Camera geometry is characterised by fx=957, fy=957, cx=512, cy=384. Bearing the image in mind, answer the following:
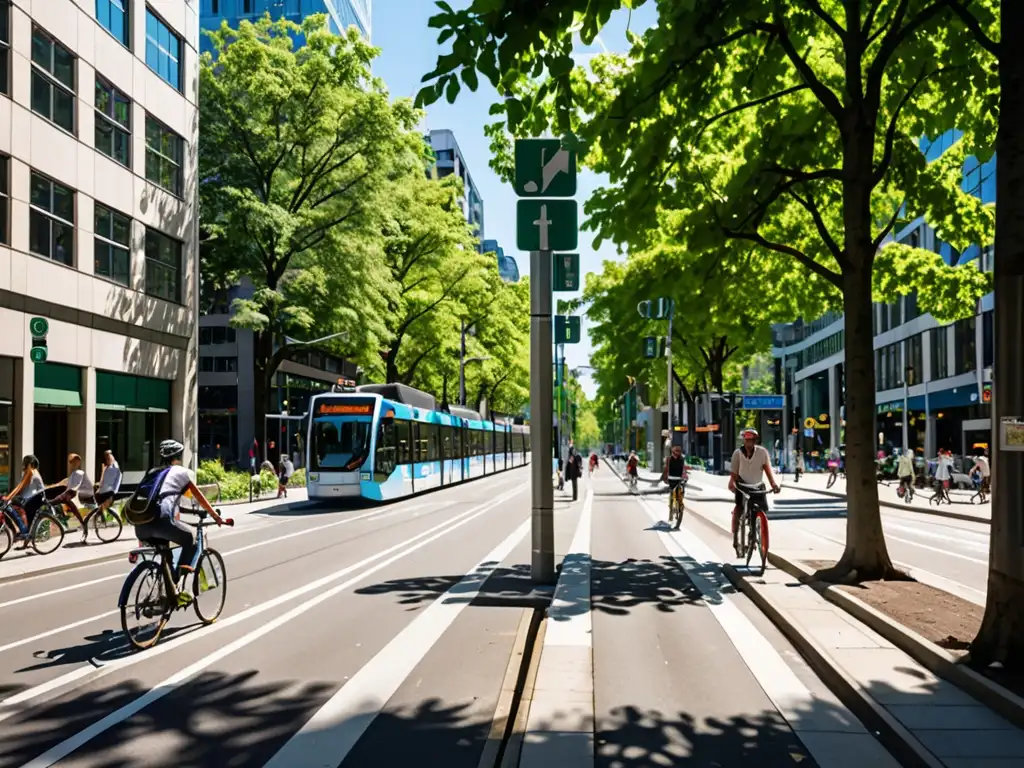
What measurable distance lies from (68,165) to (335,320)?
9.95 meters

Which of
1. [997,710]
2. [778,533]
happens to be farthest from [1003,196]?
[778,533]

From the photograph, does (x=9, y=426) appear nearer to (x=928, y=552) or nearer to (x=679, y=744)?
(x=928, y=552)

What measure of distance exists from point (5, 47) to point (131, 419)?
11452 millimetres

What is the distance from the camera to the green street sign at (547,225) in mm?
10961

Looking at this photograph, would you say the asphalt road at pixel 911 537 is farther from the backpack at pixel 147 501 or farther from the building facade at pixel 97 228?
the building facade at pixel 97 228

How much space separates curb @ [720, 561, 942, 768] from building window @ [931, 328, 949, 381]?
138 ft

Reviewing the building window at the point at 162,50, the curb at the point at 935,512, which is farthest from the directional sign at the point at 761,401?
the building window at the point at 162,50

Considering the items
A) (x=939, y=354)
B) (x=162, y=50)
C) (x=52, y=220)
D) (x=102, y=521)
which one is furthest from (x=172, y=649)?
(x=939, y=354)

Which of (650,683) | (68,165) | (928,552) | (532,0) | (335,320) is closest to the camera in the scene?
(532,0)

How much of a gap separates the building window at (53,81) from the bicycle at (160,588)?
18.4 meters

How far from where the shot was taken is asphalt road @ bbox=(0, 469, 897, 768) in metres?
5.34

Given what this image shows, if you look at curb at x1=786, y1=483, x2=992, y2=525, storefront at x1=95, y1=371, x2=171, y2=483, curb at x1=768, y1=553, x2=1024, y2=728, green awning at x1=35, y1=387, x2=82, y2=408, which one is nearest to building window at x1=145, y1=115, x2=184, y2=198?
storefront at x1=95, y1=371, x2=171, y2=483

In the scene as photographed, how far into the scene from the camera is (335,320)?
32250mm

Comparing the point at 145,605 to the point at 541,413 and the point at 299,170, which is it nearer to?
the point at 541,413
